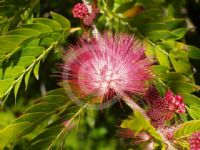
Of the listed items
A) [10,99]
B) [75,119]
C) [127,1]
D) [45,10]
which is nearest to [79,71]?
[75,119]

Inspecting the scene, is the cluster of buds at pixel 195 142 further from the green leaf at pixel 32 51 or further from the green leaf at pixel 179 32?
the green leaf at pixel 32 51

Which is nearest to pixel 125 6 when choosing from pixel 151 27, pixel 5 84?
pixel 151 27

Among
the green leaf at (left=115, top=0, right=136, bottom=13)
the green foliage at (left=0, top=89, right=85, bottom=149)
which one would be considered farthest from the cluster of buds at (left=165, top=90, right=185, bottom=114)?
the green leaf at (left=115, top=0, right=136, bottom=13)

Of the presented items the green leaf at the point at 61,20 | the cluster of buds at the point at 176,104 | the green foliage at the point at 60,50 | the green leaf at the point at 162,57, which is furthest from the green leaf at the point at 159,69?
the green leaf at the point at 61,20

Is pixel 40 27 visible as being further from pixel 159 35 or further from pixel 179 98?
pixel 179 98

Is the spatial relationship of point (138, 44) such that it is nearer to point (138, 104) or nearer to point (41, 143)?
point (138, 104)

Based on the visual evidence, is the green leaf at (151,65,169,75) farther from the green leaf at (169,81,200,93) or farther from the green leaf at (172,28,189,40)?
the green leaf at (172,28,189,40)
